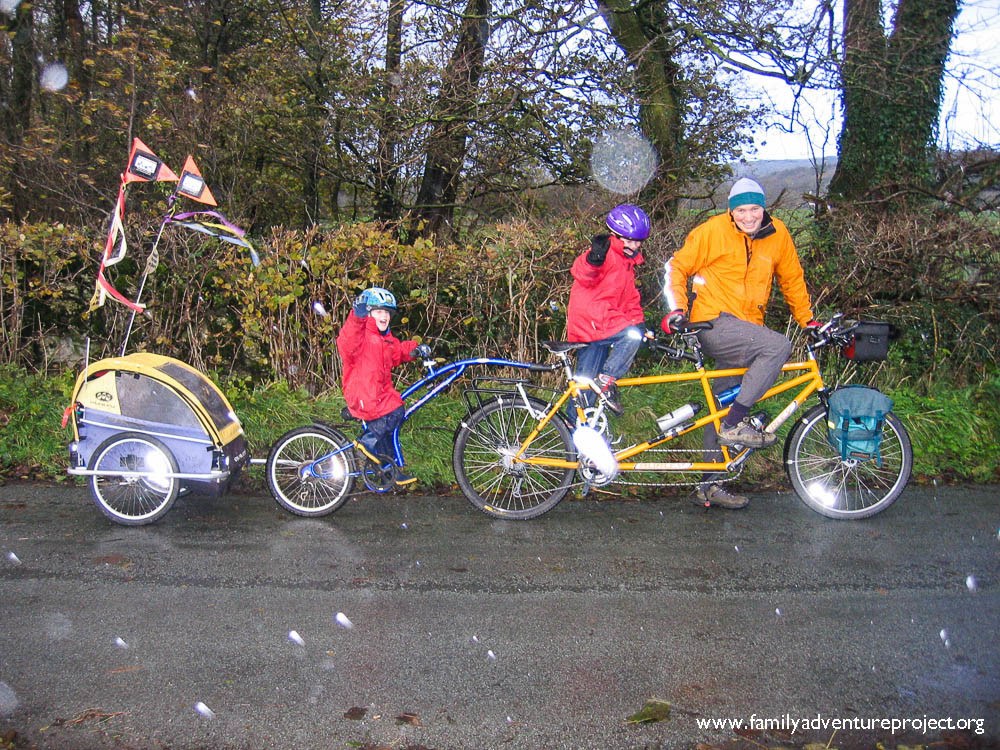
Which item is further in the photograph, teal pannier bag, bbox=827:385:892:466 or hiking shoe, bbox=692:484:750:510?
hiking shoe, bbox=692:484:750:510

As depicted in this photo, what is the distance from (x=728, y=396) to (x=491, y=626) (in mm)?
2489

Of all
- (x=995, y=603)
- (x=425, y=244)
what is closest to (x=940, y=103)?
(x=425, y=244)

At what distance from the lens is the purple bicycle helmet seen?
5.25 meters

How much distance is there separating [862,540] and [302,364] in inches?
186

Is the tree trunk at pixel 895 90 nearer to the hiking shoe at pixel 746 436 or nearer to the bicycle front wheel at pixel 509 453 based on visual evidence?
the hiking shoe at pixel 746 436

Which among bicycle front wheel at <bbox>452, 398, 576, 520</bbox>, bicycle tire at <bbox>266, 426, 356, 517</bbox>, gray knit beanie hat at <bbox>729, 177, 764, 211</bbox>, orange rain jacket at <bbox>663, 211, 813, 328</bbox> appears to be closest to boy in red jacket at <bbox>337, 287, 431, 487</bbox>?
bicycle tire at <bbox>266, 426, 356, 517</bbox>

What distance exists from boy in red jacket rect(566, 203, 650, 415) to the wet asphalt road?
39.9 inches

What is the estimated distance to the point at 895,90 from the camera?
9109 mm

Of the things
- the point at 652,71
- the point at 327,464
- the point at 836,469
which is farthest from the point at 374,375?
the point at 652,71

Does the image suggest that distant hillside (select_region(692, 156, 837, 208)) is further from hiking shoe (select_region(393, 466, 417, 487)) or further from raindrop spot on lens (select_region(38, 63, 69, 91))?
raindrop spot on lens (select_region(38, 63, 69, 91))

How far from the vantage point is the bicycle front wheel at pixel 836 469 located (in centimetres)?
546

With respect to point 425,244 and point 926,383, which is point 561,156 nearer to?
point 425,244

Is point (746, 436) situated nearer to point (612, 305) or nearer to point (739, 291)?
point (739, 291)

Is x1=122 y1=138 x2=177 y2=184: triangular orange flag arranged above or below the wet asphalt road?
above
